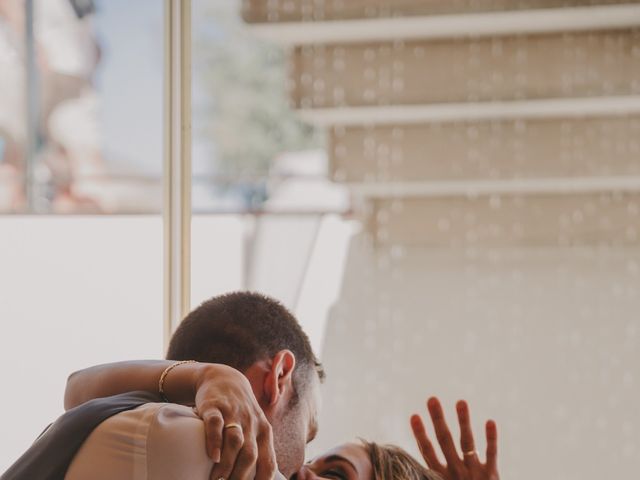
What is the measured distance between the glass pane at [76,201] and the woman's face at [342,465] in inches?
26.3

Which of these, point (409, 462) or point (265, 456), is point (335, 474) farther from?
point (265, 456)

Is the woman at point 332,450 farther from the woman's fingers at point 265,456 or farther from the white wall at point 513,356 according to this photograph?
the white wall at point 513,356

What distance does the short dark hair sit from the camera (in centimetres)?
102

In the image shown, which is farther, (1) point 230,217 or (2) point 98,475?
(1) point 230,217

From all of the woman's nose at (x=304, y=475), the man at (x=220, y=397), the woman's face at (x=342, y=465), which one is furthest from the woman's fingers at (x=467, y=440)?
the man at (x=220, y=397)

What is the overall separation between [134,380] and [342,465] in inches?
21.6

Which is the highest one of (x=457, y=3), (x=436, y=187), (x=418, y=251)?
(x=457, y=3)

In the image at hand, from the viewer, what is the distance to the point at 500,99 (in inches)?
87.9

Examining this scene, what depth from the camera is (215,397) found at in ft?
2.65

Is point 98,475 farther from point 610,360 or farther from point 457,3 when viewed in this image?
point 610,360

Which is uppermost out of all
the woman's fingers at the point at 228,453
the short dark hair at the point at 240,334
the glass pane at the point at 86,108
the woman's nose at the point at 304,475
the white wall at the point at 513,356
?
the glass pane at the point at 86,108

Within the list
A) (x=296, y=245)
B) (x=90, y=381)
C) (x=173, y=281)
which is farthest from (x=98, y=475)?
(x=296, y=245)

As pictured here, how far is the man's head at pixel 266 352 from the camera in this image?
39.9 inches

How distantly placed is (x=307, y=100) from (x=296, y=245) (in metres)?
0.44
